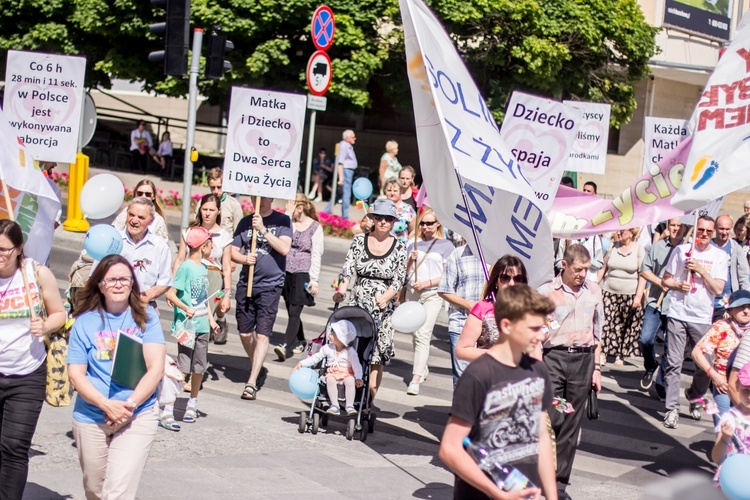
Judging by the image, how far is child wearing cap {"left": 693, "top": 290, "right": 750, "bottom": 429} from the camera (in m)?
8.30

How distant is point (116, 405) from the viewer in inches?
216

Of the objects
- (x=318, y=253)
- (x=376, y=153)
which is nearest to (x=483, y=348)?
(x=318, y=253)

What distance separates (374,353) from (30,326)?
3.96 meters

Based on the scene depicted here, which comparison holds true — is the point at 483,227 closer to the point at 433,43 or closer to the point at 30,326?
the point at 433,43

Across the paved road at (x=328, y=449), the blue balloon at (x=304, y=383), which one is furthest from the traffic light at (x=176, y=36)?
the blue balloon at (x=304, y=383)

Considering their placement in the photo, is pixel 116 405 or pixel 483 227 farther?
pixel 483 227

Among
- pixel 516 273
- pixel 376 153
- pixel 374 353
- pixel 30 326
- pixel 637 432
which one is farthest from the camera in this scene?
pixel 376 153

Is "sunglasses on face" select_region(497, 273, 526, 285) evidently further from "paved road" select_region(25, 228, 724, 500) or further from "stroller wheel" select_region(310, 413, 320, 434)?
"stroller wheel" select_region(310, 413, 320, 434)

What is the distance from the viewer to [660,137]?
14.2 metres

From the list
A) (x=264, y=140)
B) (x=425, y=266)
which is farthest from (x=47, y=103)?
(x=425, y=266)

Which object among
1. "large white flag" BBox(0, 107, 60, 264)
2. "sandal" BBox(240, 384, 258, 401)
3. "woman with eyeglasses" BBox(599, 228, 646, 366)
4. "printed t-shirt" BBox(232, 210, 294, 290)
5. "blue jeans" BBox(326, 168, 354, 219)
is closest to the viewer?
"large white flag" BBox(0, 107, 60, 264)

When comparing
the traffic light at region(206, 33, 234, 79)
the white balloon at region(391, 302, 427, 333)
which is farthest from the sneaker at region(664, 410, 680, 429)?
the traffic light at region(206, 33, 234, 79)

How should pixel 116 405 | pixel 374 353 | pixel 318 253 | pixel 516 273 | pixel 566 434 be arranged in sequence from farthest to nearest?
pixel 318 253
pixel 374 353
pixel 566 434
pixel 516 273
pixel 116 405

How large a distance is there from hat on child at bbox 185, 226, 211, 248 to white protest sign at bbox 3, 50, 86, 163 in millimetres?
1760
